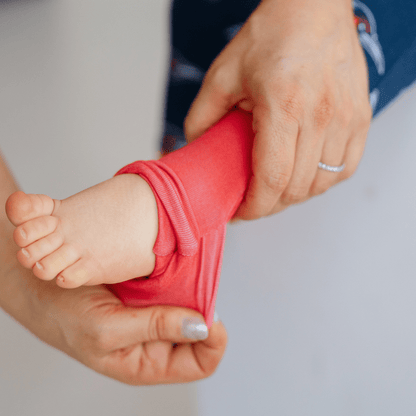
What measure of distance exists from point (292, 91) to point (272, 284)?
49 cm

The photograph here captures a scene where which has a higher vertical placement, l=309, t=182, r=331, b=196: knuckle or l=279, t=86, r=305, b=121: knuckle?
l=279, t=86, r=305, b=121: knuckle

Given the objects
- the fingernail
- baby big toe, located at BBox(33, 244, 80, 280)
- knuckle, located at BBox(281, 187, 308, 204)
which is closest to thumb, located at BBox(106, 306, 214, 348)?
the fingernail

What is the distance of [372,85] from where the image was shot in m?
0.75

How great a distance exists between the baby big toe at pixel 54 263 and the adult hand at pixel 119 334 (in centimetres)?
12

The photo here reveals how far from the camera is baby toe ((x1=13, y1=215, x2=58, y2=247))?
43cm

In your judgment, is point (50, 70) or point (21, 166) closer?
point (21, 166)

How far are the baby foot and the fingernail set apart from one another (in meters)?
0.09

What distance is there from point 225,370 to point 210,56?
654mm

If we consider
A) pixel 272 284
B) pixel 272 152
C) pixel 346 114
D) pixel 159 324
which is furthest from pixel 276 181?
pixel 272 284

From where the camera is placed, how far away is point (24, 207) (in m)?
0.43

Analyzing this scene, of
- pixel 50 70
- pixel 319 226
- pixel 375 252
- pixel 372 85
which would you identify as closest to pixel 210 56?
pixel 372 85

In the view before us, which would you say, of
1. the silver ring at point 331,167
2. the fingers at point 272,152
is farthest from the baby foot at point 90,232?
the silver ring at point 331,167

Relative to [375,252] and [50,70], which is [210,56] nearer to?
[375,252]

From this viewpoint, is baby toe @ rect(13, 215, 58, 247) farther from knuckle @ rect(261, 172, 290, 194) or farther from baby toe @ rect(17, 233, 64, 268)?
knuckle @ rect(261, 172, 290, 194)
